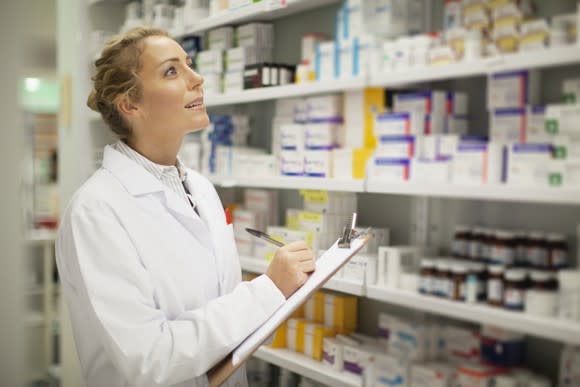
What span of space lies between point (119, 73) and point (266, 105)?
1453mm

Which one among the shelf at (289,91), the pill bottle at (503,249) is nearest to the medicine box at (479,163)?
the pill bottle at (503,249)

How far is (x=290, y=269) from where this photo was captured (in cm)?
198

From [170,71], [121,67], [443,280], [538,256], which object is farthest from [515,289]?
[121,67]

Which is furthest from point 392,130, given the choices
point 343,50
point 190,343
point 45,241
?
point 45,241

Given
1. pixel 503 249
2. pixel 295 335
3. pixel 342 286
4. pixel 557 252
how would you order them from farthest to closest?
1. pixel 295 335
2. pixel 342 286
3. pixel 503 249
4. pixel 557 252

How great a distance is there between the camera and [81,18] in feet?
14.0

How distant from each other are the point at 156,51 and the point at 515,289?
1.38m

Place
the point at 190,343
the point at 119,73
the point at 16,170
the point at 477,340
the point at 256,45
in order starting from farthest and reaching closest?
the point at 16,170 < the point at 256,45 < the point at 477,340 < the point at 119,73 < the point at 190,343

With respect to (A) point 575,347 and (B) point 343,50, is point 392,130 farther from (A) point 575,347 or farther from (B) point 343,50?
(A) point 575,347

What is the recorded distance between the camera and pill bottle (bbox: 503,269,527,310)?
2018 mm

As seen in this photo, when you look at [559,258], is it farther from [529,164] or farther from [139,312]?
[139,312]

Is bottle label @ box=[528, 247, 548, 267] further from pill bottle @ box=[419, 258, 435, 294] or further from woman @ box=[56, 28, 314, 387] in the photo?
woman @ box=[56, 28, 314, 387]

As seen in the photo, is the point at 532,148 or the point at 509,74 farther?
the point at 509,74

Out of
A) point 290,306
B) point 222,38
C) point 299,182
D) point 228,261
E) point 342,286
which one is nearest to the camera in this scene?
point 290,306
